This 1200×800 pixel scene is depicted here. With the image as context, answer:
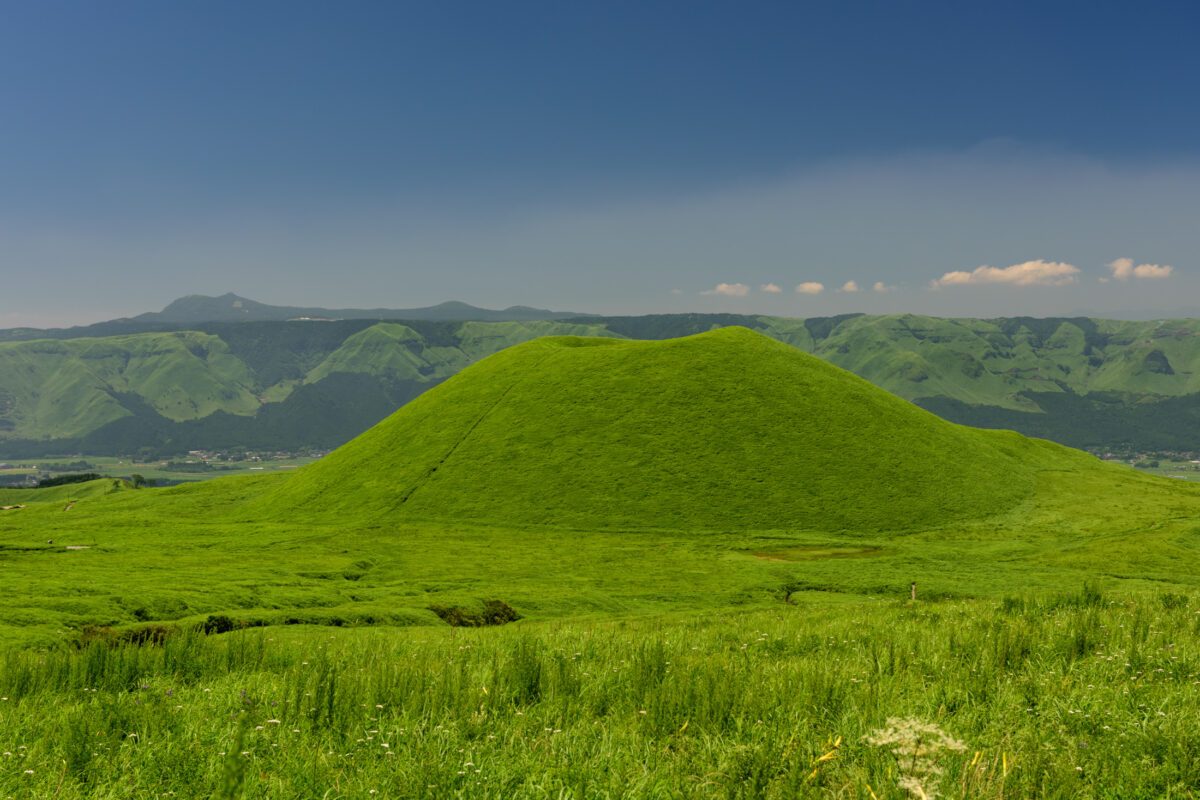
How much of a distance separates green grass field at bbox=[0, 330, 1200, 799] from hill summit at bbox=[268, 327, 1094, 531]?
46 centimetres

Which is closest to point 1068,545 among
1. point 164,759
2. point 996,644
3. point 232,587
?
point 996,644

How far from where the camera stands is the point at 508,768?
5.46 metres

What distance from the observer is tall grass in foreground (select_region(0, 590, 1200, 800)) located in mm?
5262

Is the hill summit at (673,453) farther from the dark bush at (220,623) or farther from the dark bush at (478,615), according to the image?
the dark bush at (220,623)

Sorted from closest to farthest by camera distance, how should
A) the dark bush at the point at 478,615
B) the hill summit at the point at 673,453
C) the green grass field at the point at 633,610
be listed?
the green grass field at the point at 633,610
the dark bush at the point at 478,615
the hill summit at the point at 673,453

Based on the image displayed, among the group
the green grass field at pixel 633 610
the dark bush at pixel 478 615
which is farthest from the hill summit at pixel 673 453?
the dark bush at pixel 478 615

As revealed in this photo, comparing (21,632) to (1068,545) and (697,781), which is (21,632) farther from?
(1068,545)

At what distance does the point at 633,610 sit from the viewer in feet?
→ 110

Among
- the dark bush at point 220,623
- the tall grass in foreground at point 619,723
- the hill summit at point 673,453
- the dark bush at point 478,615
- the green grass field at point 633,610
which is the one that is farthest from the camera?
the hill summit at point 673,453

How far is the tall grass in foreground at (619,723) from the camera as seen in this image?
17.3ft

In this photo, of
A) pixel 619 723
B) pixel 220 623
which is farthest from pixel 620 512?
pixel 619 723

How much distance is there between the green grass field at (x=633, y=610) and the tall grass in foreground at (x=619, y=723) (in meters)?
0.04

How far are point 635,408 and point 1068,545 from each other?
50425mm

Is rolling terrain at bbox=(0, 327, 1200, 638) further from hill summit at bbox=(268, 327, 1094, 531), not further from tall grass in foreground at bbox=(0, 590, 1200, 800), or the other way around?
tall grass in foreground at bbox=(0, 590, 1200, 800)
